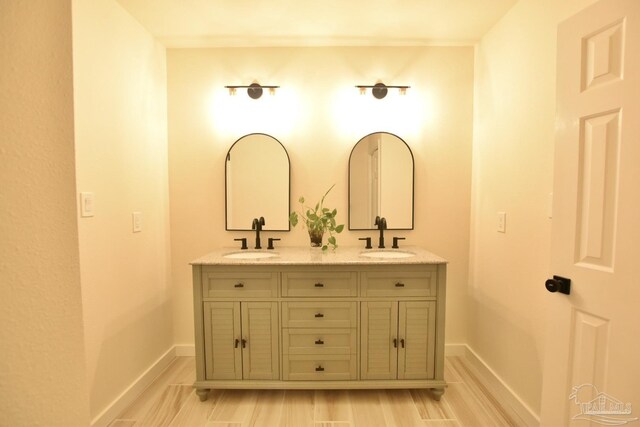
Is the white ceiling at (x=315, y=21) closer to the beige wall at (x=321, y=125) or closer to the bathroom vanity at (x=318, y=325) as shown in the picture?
the beige wall at (x=321, y=125)

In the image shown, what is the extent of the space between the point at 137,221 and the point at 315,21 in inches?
71.1

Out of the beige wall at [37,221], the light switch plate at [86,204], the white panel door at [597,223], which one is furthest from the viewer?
the light switch plate at [86,204]

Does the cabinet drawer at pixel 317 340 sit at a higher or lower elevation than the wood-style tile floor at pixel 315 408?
higher

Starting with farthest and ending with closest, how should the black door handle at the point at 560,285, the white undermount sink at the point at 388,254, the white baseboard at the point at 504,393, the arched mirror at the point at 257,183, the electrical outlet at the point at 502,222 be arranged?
the arched mirror at the point at 257,183
the white undermount sink at the point at 388,254
the electrical outlet at the point at 502,222
the white baseboard at the point at 504,393
the black door handle at the point at 560,285

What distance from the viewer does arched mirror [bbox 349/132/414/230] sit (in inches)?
93.9

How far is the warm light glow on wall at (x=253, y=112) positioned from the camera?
238 centimetres

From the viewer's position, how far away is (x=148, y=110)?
2.17 m

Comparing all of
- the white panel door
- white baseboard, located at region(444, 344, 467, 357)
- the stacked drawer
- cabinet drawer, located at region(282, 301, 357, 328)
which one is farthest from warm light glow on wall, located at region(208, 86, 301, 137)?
white baseboard, located at region(444, 344, 467, 357)

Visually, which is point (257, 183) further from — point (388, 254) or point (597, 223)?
point (597, 223)

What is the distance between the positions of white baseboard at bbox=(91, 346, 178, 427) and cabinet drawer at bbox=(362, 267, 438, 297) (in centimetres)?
158

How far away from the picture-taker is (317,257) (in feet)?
6.50

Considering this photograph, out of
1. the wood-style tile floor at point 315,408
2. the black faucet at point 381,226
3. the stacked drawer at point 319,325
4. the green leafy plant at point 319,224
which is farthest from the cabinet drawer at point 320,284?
the wood-style tile floor at point 315,408

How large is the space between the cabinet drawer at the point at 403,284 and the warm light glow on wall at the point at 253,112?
4.34 feet

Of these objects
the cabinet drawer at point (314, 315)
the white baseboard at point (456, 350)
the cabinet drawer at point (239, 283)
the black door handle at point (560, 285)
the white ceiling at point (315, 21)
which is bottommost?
the white baseboard at point (456, 350)
